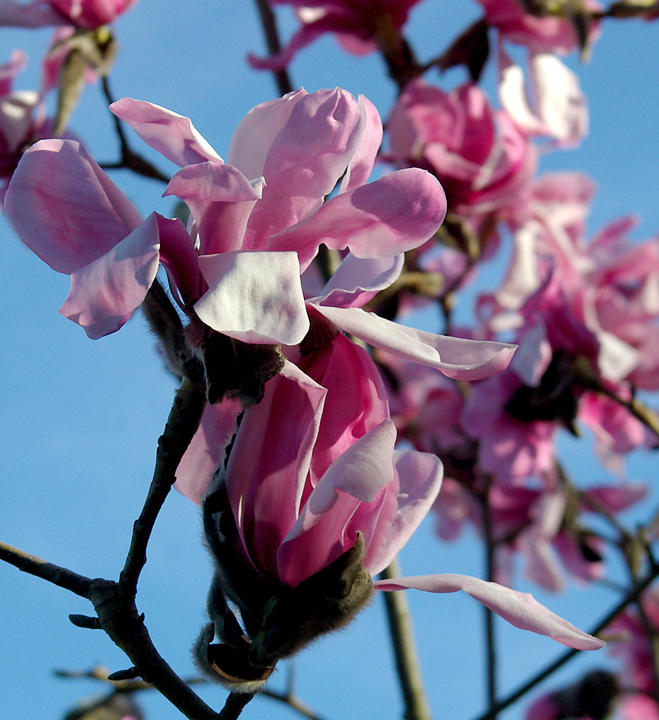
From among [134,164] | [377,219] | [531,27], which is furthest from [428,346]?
[531,27]

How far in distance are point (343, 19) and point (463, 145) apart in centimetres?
27

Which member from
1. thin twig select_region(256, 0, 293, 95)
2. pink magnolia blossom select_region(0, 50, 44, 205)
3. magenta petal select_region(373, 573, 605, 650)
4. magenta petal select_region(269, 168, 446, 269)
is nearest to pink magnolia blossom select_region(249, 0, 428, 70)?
thin twig select_region(256, 0, 293, 95)

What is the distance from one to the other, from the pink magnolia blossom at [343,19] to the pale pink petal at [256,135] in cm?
77

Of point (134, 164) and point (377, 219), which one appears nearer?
point (377, 219)

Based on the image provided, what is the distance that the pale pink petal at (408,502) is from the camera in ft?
1.50

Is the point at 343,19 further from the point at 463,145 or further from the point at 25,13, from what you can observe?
the point at 25,13

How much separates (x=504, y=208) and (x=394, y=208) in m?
0.95

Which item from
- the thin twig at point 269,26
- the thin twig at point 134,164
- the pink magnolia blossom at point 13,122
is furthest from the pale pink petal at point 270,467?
the thin twig at point 269,26

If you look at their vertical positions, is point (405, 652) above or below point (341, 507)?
below

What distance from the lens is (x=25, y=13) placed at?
3.61ft

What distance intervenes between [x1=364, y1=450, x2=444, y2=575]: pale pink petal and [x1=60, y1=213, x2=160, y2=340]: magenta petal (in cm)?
20

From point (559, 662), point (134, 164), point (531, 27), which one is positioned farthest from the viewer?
point (531, 27)

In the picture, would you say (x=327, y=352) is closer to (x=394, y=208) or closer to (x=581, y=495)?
(x=394, y=208)

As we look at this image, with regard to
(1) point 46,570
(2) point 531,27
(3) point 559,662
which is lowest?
(3) point 559,662
